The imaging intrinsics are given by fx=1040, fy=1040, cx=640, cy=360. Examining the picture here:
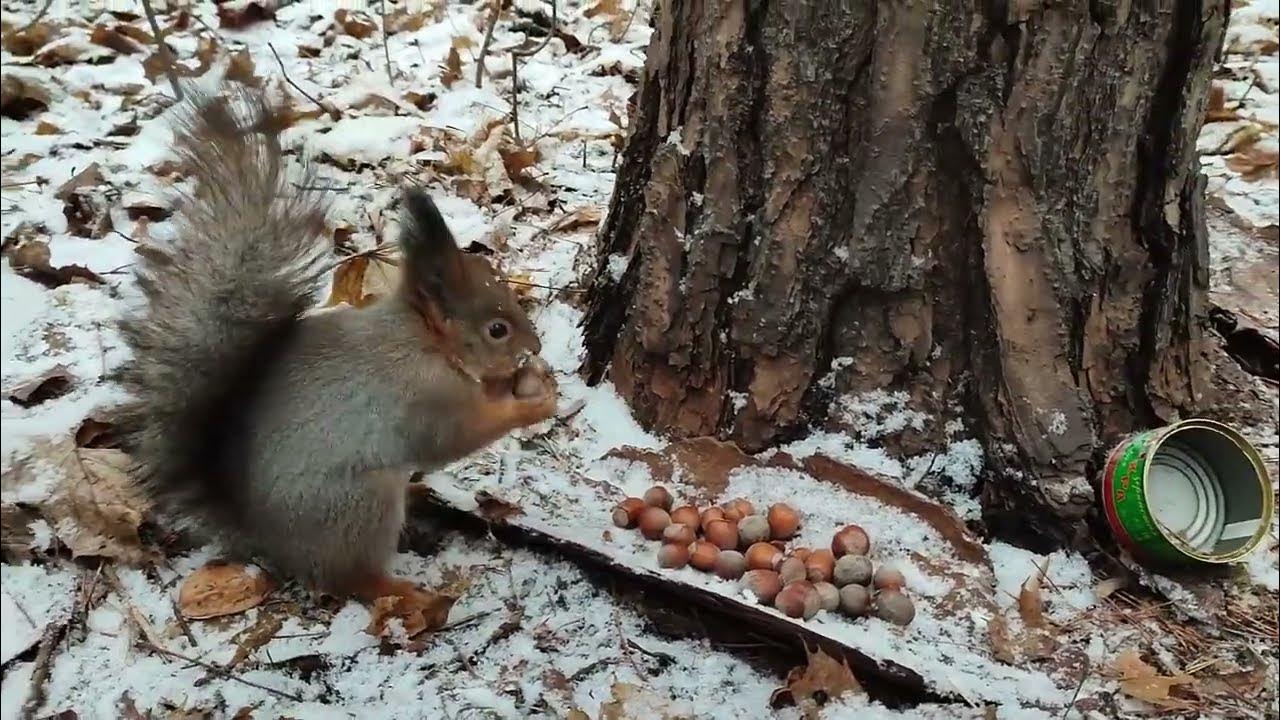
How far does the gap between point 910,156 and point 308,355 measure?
85cm

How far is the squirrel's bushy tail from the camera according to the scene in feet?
4.21

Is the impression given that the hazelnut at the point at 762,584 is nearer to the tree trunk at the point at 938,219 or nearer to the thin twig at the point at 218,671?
the tree trunk at the point at 938,219

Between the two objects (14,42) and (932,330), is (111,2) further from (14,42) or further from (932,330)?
(932,330)

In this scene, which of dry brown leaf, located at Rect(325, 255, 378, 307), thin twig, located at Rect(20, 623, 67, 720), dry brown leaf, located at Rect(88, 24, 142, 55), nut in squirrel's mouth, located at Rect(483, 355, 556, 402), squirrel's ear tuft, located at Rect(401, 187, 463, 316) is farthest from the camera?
dry brown leaf, located at Rect(88, 24, 142, 55)

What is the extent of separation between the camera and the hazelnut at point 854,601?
138 centimetres

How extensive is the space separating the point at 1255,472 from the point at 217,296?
1451 mm

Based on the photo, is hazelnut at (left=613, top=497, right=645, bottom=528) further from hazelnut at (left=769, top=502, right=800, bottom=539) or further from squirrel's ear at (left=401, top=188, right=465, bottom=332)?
squirrel's ear at (left=401, top=188, right=465, bottom=332)

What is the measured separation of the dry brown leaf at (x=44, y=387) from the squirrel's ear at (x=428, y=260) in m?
0.64

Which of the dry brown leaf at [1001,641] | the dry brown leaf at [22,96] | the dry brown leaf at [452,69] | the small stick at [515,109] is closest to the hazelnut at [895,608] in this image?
the dry brown leaf at [1001,641]

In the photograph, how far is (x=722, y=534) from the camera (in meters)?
1.47

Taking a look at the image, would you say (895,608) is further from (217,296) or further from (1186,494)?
(217,296)

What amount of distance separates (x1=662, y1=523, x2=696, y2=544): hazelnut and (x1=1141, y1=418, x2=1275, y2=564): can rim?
62cm

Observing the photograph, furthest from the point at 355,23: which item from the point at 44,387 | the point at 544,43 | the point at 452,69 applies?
the point at 44,387

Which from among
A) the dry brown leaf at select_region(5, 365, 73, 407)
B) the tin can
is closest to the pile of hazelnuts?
the tin can
